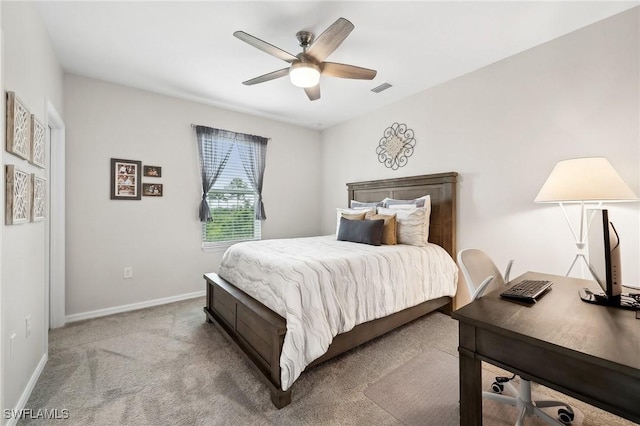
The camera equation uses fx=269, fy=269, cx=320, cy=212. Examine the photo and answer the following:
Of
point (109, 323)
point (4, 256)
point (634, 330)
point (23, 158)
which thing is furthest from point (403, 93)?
point (109, 323)

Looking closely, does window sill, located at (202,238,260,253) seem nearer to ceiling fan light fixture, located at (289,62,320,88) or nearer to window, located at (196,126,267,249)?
window, located at (196,126,267,249)

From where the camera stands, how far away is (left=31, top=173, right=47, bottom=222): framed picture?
1.84 m

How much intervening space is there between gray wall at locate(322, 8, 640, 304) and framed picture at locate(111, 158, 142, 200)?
3.50m

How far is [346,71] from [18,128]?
7.47 feet

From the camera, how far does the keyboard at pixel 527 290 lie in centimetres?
129

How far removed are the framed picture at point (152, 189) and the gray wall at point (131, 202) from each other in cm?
6

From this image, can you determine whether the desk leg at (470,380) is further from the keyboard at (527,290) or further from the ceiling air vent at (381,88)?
the ceiling air vent at (381,88)

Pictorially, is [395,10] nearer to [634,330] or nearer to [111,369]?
[634,330]

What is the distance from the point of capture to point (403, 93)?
3535 mm

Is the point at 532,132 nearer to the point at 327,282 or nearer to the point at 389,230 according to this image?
the point at 389,230

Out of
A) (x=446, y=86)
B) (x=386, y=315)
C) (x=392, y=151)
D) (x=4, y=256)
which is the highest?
(x=446, y=86)

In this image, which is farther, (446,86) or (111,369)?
(446,86)

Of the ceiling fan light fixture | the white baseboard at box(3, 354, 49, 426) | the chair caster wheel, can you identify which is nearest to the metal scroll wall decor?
the ceiling fan light fixture

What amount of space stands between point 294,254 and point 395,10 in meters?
2.09
